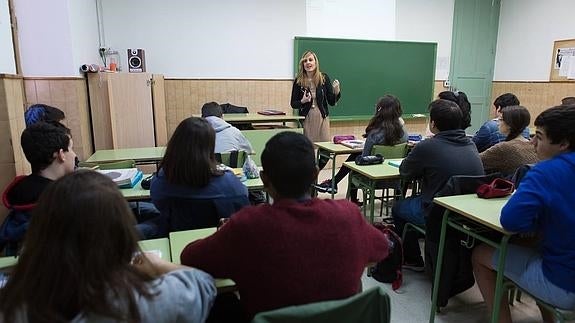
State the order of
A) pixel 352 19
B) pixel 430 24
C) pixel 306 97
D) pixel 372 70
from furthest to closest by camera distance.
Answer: pixel 430 24
pixel 372 70
pixel 352 19
pixel 306 97

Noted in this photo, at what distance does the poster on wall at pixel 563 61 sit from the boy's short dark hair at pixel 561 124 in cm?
538

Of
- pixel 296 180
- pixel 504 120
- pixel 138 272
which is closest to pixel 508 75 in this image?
pixel 504 120

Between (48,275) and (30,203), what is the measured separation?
1.28m

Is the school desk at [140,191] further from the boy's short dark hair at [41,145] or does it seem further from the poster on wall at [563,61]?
the poster on wall at [563,61]

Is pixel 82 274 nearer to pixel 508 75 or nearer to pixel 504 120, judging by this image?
pixel 504 120

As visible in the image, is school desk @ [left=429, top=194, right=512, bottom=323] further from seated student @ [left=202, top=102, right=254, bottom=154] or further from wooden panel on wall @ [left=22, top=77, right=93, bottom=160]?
wooden panel on wall @ [left=22, top=77, right=93, bottom=160]

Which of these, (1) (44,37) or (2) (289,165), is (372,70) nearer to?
(1) (44,37)

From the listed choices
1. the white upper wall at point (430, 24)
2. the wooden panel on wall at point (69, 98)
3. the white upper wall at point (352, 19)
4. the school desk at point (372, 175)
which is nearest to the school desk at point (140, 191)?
the school desk at point (372, 175)

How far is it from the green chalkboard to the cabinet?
2347 mm

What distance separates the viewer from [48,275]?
0.90m

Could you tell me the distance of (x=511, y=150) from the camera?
9.09ft

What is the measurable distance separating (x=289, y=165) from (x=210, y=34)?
16.6ft

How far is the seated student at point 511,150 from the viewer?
2713mm

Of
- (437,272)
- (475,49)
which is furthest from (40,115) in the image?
(475,49)
